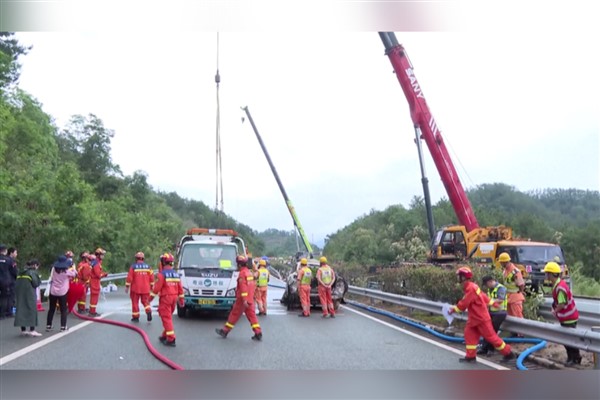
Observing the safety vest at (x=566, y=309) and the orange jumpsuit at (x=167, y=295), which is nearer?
the safety vest at (x=566, y=309)

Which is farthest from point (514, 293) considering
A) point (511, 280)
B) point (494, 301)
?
point (494, 301)

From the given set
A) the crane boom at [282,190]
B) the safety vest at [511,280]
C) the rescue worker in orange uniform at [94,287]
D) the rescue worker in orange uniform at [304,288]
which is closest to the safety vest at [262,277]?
the rescue worker in orange uniform at [304,288]

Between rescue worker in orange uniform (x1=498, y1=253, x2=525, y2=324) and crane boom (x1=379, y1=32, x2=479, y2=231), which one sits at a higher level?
crane boom (x1=379, y1=32, x2=479, y2=231)

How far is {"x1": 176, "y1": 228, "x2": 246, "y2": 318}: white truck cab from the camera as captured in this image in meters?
13.5

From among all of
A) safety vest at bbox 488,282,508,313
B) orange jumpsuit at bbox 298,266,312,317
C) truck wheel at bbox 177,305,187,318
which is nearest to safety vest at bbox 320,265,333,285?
orange jumpsuit at bbox 298,266,312,317

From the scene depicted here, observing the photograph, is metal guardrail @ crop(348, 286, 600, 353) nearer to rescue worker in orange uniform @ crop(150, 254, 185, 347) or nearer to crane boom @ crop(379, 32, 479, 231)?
rescue worker in orange uniform @ crop(150, 254, 185, 347)

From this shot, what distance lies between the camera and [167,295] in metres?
10.3

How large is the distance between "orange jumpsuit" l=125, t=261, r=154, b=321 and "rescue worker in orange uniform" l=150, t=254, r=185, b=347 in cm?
259

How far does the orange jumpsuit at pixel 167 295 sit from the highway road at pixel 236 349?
0.90 ft

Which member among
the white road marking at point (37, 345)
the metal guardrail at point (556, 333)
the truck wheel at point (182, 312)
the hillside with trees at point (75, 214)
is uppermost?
the hillside with trees at point (75, 214)

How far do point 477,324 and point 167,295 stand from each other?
198 inches

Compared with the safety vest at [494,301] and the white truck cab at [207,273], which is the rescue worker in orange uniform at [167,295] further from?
the safety vest at [494,301]

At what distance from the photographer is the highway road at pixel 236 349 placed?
342 inches

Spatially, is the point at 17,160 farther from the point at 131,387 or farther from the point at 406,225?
the point at 406,225
